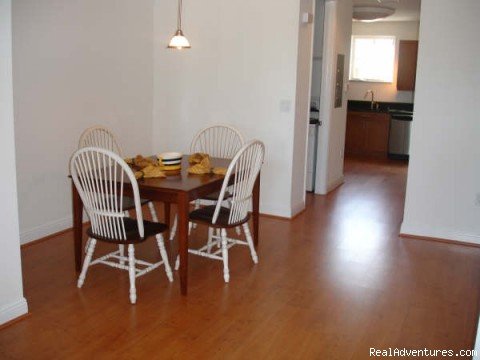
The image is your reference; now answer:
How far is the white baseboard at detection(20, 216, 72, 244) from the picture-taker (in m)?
4.06

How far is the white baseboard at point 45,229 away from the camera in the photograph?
406cm

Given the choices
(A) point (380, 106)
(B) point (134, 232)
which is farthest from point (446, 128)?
(A) point (380, 106)

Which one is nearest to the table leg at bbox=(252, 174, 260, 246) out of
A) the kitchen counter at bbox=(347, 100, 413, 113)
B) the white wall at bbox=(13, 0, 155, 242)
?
the white wall at bbox=(13, 0, 155, 242)

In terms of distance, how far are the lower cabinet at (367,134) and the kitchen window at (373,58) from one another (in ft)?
2.95

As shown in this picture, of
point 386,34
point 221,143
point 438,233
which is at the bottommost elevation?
point 438,233

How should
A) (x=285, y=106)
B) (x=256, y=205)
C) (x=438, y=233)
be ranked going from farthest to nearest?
(x=285, y=106) → (x=438, y=233) → (x=256, y=205)

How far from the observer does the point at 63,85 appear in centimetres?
428

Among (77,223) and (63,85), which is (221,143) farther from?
(77,223)

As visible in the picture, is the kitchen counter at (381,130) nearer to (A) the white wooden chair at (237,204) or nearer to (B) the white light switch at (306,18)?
(B) the white light switch at (306,18)

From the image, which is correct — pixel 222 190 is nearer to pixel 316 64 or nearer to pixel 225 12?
pixel 225 12

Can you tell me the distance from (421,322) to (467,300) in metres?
0.50

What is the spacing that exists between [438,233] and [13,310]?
133 inches

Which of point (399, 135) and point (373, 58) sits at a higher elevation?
point (373, 58)

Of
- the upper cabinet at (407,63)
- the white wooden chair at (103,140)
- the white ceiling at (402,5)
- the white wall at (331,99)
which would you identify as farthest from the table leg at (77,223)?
the upper cabinet at (407,63)
